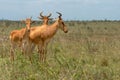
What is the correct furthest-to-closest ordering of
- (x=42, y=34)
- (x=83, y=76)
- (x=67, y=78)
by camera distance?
(x=42, y=34) → (x=83, y=76) → (x=67, y=78)

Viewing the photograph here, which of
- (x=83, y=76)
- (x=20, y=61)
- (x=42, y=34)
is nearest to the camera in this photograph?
(x=83, y=76)

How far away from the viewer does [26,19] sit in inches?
547

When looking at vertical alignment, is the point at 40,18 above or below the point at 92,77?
above

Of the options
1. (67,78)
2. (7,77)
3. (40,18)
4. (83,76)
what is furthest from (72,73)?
(40,18)

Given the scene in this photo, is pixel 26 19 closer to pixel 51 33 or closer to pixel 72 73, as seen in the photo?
pixel 51 33

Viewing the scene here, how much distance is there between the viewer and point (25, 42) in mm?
13180

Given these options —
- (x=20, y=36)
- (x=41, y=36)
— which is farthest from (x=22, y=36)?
(x=41, y=36)

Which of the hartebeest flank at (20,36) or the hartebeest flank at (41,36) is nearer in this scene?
the hartebeest flank at (41,36)

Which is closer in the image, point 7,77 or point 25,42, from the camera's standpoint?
point 7,77

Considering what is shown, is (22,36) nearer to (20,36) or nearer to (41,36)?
(20,36)

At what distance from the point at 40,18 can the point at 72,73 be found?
17.8 feet

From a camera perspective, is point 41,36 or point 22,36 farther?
point 22,36

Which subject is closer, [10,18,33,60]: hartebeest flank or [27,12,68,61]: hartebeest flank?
[27,12,68,61]: hartebeest flank

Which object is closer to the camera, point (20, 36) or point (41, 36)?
point (41, 36)
